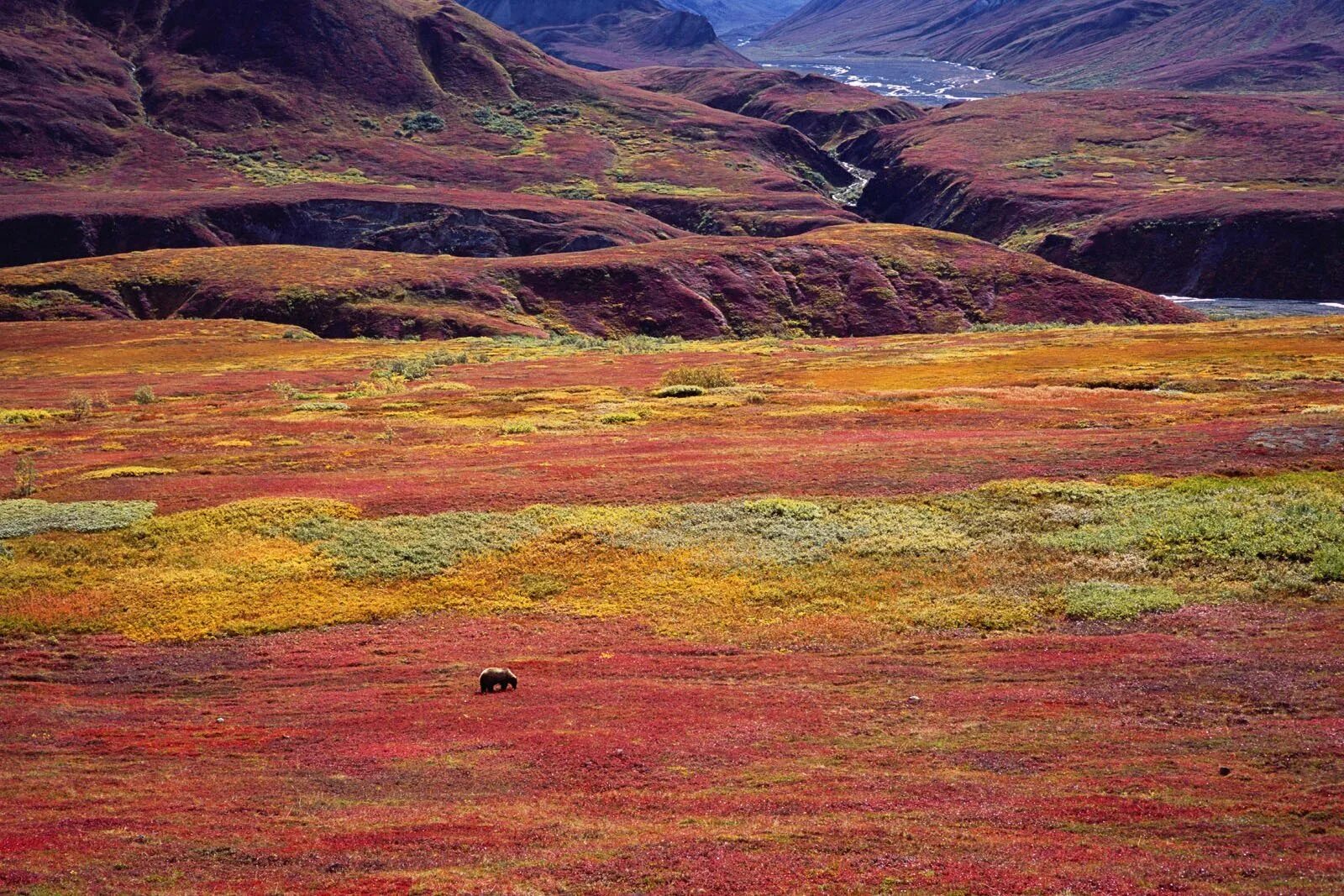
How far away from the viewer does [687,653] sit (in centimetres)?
2505

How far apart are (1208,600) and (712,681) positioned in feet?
41.1

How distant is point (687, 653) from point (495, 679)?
15.3 ft

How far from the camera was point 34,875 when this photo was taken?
14352 millimetres

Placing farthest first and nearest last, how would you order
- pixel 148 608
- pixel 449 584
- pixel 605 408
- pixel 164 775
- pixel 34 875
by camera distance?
pixel 605 408 < pixel 449 584 < pixel 148 608 < pixel 164 775 < pixel 34 875

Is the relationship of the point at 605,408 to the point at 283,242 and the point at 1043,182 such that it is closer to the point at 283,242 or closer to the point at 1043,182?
the point at 283,242

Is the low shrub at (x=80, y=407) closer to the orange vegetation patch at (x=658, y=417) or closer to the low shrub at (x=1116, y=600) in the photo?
the orange vegetation patch at (x=658, y=417)

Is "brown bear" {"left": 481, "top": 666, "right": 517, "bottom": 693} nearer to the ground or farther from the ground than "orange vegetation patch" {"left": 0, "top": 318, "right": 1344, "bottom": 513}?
farther from the ground

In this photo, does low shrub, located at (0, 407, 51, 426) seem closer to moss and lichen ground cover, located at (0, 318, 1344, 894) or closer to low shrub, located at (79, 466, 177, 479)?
moss and lichen ground cover, located at (0, 318, 1344, 894)

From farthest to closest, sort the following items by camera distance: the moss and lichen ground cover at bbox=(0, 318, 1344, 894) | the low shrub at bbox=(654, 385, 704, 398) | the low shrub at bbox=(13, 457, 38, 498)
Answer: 1. the low shrub at bbox=(654, 385, 704, 398)
2. the low shrub at bbox=(13, 457, 38, 498)
3. the moss and lichen ground cover at bbox=(0, 318, 1344, 894)

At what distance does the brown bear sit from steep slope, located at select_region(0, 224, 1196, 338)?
8914 centimetres

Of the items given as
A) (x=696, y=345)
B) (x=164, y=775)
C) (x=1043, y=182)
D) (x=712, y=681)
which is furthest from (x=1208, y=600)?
(x=1043, y=182)

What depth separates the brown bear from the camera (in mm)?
22750

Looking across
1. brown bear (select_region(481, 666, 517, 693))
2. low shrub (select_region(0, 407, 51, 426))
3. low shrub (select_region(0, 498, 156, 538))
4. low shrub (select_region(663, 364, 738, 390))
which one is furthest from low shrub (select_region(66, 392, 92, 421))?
brown bear (select_region(481, 666, 517, 693))

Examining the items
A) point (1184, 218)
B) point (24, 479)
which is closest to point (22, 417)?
point (24, 479)
